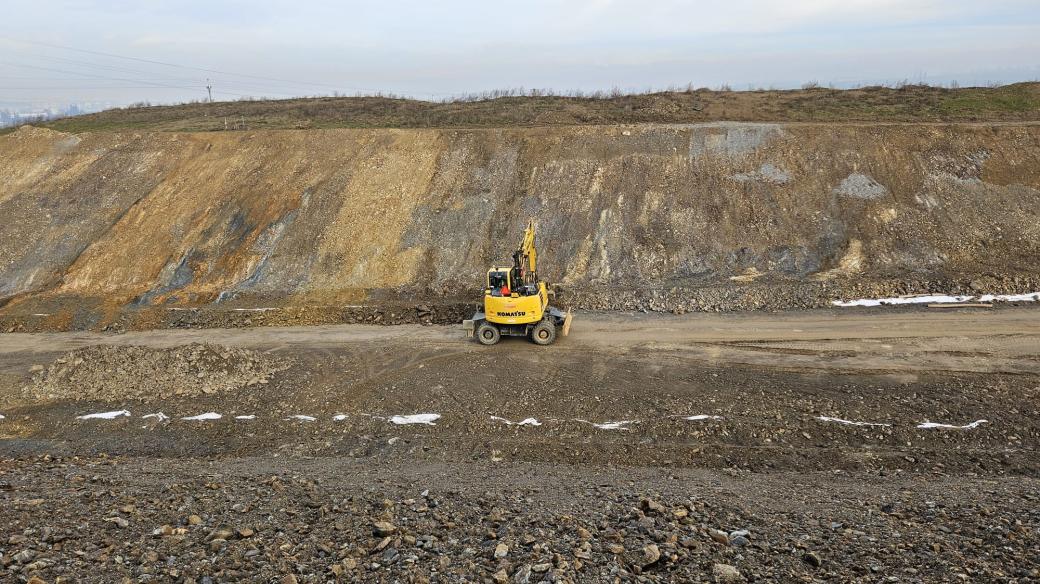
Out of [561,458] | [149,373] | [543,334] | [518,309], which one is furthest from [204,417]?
[543,334]

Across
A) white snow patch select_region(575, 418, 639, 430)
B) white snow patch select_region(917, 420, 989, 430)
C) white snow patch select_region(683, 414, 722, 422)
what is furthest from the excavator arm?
white snow patch select_region(917, 420, 989, 430)

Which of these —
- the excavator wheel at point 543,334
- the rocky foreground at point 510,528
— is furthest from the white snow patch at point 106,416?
the excavator wheel at point 543,334

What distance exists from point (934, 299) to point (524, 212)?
14.2 metres

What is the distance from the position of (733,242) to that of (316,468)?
16.8 metres

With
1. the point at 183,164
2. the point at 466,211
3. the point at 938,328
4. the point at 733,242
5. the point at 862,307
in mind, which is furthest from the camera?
the point at 183,164

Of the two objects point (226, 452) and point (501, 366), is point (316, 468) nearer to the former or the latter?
point (226, 452)

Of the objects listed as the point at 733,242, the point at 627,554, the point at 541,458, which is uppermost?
the point at 733,242

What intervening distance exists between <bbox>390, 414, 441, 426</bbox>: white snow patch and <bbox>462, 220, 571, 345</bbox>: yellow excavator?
4.09 meters

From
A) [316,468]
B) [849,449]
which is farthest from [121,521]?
[849,449]

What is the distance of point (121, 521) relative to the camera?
8.23 m

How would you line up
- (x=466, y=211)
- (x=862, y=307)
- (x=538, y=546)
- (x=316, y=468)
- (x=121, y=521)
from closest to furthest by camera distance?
(x=538, y=546) < (x=121, y=521) < (x=316, y=468) < (x=862, y=307) < (x=466, y=211)

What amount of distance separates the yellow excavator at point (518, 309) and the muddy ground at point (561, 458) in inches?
22.0

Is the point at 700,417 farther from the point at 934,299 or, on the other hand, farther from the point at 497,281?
the point at 934,299

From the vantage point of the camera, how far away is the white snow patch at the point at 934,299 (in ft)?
62.4
